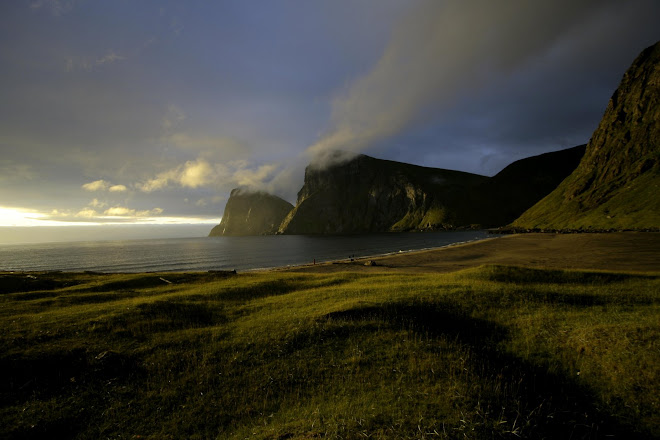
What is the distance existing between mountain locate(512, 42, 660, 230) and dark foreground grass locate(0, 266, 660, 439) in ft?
480

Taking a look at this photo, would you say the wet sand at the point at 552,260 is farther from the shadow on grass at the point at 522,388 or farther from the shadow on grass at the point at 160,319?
the shadow on grass at the point at 522,388

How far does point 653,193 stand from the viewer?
5148 inches

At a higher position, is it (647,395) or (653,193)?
(653,193)

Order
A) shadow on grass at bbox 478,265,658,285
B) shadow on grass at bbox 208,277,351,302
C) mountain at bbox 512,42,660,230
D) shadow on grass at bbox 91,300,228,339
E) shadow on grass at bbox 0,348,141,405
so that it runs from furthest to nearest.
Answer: mountain at bbox 512,42,660,230 < shadow on grass at bbox 208,277,351,302 < shadow on grass at bbox 478,265,658,285 < shadow on grass at bbox 91,300,228,339 < shadow on grass at bbox 0,348,141,405

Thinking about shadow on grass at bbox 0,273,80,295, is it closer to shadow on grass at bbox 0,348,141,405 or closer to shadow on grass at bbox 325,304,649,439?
shadow on grass at bbox 0,348,141,405

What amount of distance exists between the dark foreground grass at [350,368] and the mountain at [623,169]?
146274 mm

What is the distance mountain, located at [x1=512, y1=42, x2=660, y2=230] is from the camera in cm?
13175

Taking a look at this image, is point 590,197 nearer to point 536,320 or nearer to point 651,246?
point 651,246

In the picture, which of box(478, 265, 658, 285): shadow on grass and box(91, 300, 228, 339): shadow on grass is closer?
box(91, 300, 228, 339): shadow on grass

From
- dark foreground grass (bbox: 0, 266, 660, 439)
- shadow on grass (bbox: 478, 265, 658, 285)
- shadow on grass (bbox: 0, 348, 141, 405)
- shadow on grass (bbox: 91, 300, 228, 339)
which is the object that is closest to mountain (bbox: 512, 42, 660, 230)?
shadow on grass (bbox: 478, 265, 658, 285)

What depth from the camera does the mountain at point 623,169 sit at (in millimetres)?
131750

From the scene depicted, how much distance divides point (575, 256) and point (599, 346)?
248 feet

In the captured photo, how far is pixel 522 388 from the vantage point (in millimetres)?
11492

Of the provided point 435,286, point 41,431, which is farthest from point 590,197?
point 41,431
